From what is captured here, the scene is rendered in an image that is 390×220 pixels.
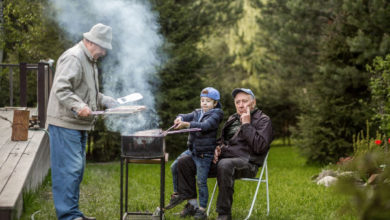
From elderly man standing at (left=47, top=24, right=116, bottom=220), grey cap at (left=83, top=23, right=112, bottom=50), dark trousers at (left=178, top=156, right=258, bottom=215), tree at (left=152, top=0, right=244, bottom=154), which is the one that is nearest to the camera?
elderly man standing at (left=47, top=24, right=116, bottom=220)

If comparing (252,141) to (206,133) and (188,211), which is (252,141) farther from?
(188,211)

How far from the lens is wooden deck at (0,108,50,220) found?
2967 mm

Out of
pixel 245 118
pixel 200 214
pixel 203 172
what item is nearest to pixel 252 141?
pixel 245 118

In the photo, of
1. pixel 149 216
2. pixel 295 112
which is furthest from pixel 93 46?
pixel 295 112

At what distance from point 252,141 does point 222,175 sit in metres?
0.42

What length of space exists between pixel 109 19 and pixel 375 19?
588 cm

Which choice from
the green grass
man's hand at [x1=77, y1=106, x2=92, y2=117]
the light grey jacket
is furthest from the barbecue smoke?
man's hand at [x1=77, y1=106, x2=92, y2=117]

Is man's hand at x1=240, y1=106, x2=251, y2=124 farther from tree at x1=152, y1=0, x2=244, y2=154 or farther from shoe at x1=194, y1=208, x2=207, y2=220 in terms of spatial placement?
tree at x1=152, y1=0, x2=244, y2=154

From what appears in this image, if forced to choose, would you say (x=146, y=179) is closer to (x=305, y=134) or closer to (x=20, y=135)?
(x=20, y=135)

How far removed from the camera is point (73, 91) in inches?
133

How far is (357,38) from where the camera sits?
8766mm

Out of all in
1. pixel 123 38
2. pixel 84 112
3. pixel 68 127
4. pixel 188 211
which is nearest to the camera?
pixel 84 112

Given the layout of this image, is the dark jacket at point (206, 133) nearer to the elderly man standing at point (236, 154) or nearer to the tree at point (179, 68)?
the elderly man standing at point (236, 154)

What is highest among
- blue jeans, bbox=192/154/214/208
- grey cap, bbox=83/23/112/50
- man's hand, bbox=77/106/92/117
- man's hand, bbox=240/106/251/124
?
grey cap, bbox=83/23/112/50
